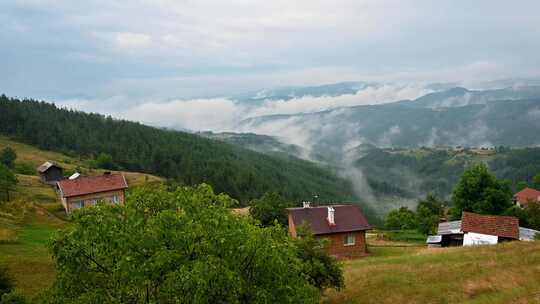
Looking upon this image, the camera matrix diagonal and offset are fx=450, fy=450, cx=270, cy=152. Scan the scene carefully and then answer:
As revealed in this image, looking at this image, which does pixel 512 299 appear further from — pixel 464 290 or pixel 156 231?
pixel 156 231

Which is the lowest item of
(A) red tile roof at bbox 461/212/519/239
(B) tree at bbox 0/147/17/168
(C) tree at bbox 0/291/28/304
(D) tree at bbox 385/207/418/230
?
(D) tree at bbox 385/207/418/230

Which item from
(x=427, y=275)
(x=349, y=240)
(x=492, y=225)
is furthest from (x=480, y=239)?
(x=427, y=275)

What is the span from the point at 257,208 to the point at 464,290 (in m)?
40.8

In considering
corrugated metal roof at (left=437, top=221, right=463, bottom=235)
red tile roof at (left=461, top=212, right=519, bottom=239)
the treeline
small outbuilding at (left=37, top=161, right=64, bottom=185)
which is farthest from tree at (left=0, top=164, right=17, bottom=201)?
the treeline

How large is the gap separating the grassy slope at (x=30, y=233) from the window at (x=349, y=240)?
3388 centimetres

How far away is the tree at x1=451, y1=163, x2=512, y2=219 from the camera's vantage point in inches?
2670

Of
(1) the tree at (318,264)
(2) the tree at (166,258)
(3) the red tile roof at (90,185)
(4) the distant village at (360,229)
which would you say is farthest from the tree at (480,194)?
(3) the red tile roof at (90,185)

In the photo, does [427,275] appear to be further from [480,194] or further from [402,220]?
[402,220]

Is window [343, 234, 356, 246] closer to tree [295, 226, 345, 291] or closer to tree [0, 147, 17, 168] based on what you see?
tree [295, 226, 345, 291]

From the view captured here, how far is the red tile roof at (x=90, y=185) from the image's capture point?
3135 inches

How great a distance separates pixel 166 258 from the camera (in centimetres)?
1473

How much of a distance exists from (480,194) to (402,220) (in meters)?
24.4

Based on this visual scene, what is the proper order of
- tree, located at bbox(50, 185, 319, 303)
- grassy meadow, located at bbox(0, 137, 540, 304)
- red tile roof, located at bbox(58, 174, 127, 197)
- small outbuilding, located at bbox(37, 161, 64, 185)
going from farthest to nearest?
small outbuilding, located at bbox(37, 161, 64, 185) → red tile roof, located at bbox(58, 174, 127, 197) → grassy meadow, located at bbox(0, 137, 540, 304) → tree, located at bbox(50, 185, 319, 303)

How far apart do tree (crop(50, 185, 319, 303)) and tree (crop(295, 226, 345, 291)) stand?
1199cm
